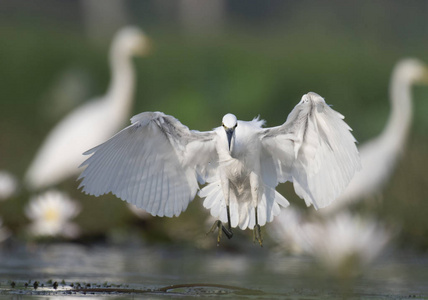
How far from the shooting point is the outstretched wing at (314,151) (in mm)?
4641

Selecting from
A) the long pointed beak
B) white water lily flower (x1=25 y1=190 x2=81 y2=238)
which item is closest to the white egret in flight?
the long pointed beak

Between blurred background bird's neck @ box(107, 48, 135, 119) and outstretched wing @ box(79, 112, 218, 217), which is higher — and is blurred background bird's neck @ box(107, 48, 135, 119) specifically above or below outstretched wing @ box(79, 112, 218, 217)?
above

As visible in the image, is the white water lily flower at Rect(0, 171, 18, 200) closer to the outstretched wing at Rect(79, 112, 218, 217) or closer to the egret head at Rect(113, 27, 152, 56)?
the outstretched wing at Rect(79, 112, 218, 217)

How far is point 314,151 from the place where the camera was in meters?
4.93

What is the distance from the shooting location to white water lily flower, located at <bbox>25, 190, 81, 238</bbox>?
22.5ft

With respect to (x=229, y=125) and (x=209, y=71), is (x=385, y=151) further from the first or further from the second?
(x=209, y=71)

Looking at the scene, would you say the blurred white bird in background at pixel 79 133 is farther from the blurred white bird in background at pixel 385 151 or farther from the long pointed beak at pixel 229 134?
the long pointed beak at pixel 229 134

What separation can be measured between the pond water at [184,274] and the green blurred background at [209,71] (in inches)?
15.8

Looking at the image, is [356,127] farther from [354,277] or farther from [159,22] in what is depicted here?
[159,22]

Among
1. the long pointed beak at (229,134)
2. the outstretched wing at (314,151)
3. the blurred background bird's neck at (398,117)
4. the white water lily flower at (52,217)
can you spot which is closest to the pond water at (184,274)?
the white water lily flower at (52,217)

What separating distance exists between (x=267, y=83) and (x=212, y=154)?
704 cm

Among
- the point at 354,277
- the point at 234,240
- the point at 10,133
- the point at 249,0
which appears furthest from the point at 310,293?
the point at 249,0

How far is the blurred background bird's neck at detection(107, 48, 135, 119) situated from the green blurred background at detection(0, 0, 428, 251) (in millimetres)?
910

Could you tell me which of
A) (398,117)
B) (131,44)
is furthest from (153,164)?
(131,44)
